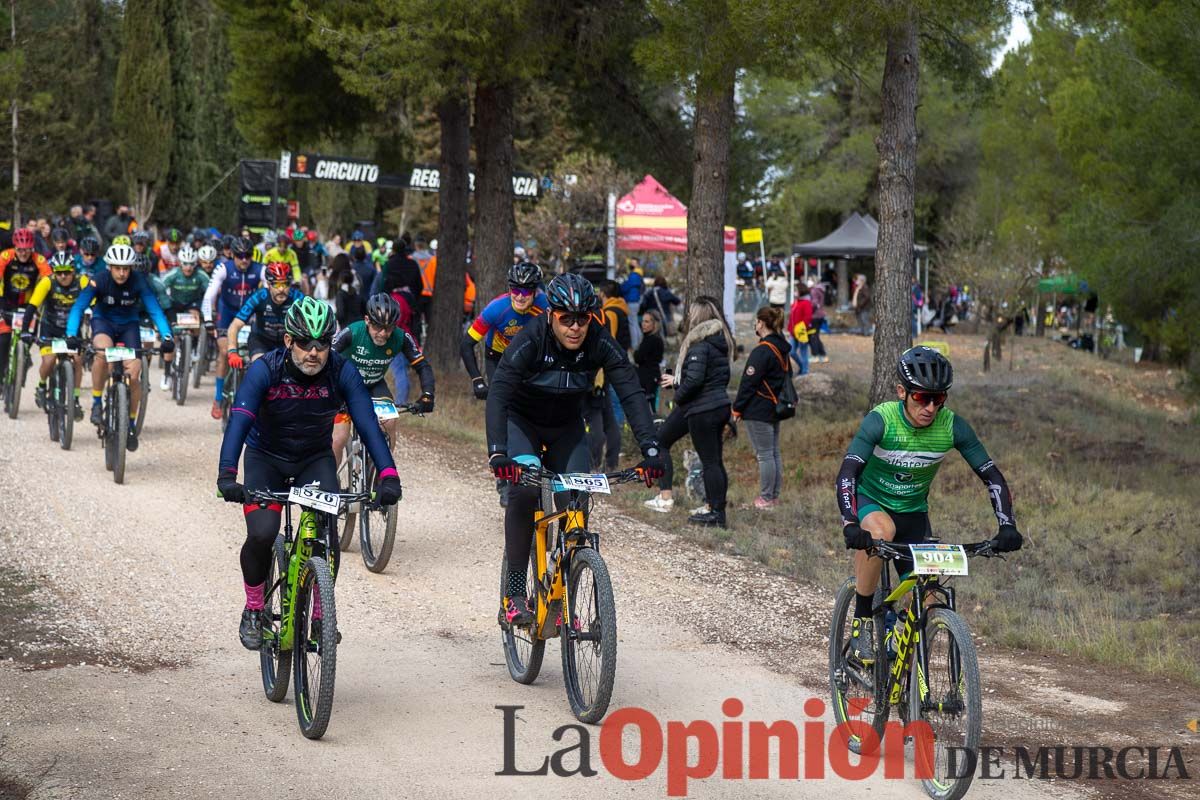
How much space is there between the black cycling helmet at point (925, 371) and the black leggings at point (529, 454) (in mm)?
2065

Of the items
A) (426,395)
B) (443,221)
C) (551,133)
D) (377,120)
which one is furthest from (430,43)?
(551,133)

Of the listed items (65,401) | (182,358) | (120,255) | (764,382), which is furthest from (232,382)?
(764,382)

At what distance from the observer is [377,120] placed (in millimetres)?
25188

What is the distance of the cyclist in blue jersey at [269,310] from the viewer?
12930mm

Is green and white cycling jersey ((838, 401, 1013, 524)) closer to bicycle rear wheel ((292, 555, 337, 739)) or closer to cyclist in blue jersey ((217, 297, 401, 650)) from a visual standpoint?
cyclist in blue jersey ((217, 297, 401, 650))

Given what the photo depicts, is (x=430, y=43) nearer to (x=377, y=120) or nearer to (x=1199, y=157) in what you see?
(x=377, y=120)

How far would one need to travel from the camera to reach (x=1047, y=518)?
14.4 metres

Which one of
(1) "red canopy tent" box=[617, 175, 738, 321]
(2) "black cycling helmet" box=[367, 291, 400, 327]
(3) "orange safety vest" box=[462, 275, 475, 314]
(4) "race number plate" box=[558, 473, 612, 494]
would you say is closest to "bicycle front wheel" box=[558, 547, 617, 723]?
(4) "race number plate" box=[558, 473, 612, 494]

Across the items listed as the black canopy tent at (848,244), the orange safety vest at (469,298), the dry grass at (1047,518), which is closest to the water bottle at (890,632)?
the dry grass at (1047,518)

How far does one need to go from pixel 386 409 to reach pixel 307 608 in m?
3.84

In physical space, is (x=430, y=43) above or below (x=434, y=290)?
above

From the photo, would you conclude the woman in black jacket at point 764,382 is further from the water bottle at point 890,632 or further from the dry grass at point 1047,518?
the water bottle at point 890,632

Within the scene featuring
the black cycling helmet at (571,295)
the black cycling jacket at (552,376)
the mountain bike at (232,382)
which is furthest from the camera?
the mountain bike at (232,382)

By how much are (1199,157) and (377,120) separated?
13.0 metres
